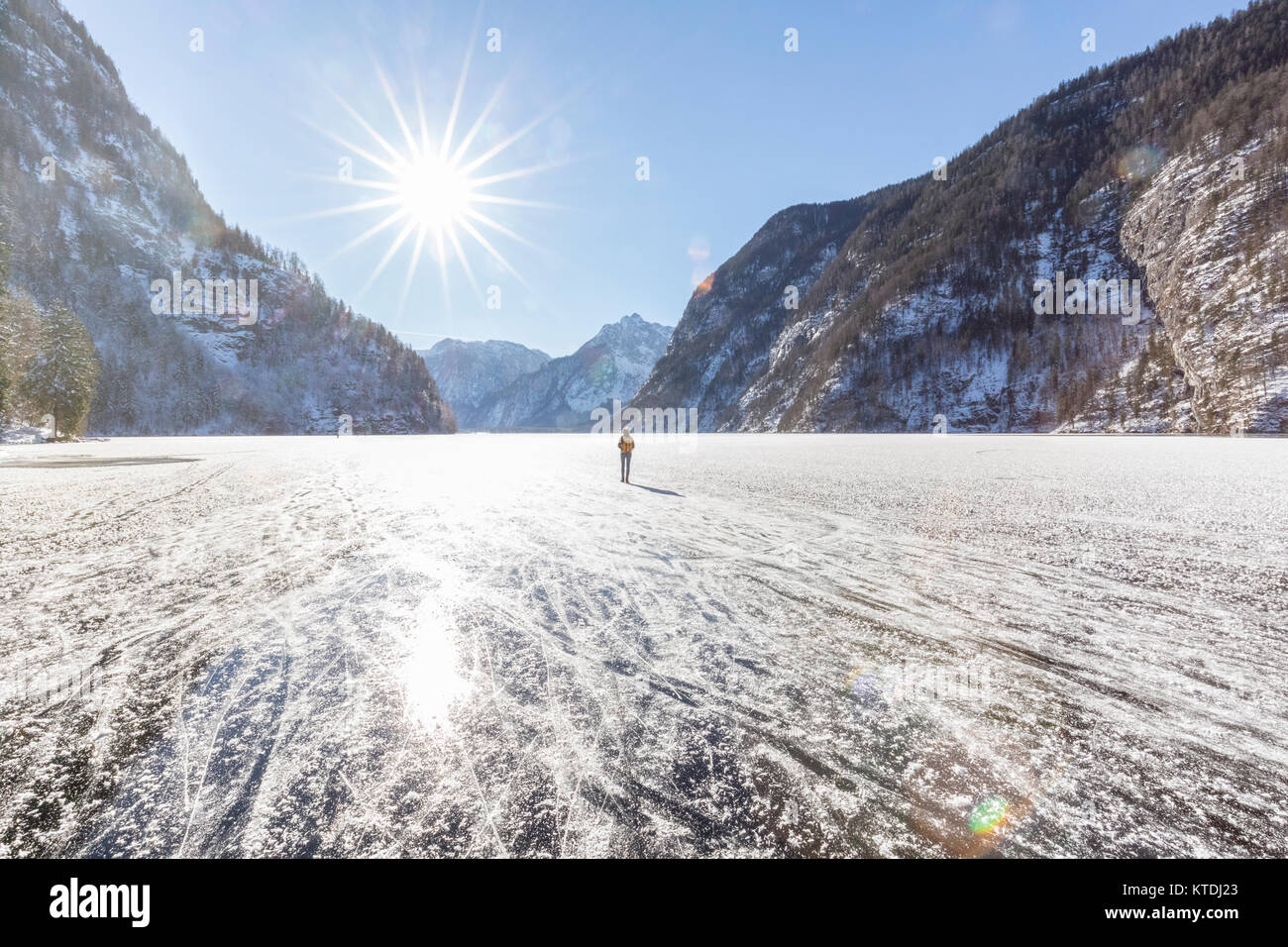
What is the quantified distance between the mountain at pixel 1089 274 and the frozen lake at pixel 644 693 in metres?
60.0

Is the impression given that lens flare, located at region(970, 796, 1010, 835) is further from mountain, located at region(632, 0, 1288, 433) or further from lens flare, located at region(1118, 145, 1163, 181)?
lens flare, located at region(1118, 145, 1163, 181)

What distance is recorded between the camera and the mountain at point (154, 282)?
8494 centimetres

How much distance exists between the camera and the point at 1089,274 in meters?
73.7

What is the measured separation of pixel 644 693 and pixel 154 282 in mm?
135123

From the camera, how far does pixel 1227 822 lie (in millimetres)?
1951

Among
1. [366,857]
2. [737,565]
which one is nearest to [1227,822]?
[366,857]

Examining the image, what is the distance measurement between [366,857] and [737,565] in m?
4.26

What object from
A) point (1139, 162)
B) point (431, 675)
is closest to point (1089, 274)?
point (1139, 162)

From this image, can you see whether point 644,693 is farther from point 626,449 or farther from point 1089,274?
point 1089,274

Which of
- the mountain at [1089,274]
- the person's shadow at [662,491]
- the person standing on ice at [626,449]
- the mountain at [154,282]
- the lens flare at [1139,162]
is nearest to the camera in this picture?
the person's shadow at [662,491]

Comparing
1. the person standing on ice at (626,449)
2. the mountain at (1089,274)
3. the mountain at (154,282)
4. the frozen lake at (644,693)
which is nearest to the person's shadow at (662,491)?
the person standing on ice at (626,449)

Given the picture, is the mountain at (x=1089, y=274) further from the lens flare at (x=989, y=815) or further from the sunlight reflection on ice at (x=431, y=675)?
the sunlight reflection on ice at (x=431, y=675)

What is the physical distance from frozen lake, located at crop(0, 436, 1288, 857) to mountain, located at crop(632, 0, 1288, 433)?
197 feet

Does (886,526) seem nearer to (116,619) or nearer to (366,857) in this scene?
(366,857)
